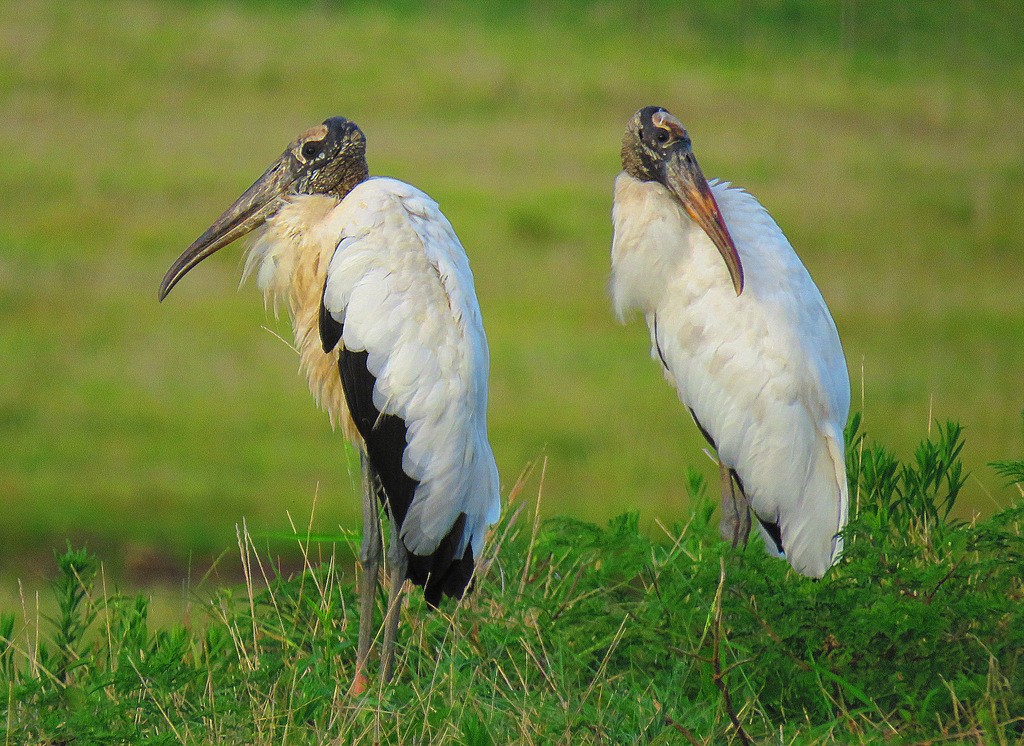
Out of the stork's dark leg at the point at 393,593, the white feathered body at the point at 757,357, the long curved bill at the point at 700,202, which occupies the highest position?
the long curved bill at the point at 700,202

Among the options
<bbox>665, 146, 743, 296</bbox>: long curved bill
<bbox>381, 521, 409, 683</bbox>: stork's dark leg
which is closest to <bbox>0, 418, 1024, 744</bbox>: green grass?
<bbox>381, 521, 409, 683</bbox>: stork's dark leg

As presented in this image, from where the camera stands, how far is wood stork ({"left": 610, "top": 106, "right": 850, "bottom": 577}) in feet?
13.5

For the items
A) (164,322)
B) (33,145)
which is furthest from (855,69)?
(164,322)

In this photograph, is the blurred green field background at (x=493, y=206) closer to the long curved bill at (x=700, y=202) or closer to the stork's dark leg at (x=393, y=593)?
the stork's dark leg at (x=393, y=593)

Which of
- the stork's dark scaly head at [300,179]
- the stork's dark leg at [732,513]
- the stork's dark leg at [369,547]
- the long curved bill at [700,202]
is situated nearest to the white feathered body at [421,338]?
the stork's dark leg at [369,547]

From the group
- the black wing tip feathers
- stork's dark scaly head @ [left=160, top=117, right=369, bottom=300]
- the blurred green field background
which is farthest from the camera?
the blurred green field background

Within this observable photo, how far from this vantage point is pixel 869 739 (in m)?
2.67

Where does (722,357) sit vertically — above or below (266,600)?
above

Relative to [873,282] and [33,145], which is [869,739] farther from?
[33,145]

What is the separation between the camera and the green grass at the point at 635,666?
2.80 m

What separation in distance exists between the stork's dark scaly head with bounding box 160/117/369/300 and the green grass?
0.89 m

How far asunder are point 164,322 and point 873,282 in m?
6.06

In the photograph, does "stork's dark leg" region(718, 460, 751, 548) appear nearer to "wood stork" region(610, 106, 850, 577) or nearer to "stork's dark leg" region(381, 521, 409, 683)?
"wood stork" region(610, 106, 850, 577)

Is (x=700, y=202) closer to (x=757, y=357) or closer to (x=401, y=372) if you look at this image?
(x=757, y=357)
